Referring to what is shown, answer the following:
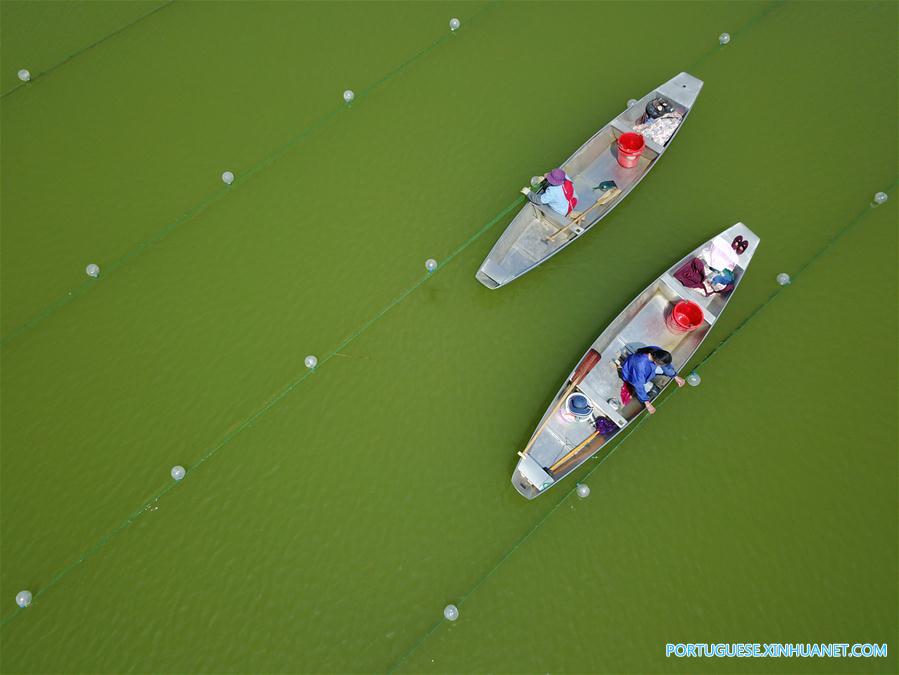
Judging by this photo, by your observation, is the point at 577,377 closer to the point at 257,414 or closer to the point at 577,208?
the point at 577,208

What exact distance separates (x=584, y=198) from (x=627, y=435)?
3196mm

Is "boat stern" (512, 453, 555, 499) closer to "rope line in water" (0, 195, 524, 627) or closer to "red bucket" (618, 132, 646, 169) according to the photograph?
"rope line in water" (0, 195, 524, 627)

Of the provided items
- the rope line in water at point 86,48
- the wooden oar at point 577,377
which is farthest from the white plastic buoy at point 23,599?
the rope line in water at point 86,48

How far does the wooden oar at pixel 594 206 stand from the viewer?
26.6 feet

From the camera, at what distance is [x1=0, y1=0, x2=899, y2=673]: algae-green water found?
689 cm

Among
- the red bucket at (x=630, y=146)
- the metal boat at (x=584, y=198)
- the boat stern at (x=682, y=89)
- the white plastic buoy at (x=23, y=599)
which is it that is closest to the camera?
the white plastic buoy at (x=23, y=599)

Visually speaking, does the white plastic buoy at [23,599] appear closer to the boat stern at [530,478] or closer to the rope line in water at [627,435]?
the rope line in water at [627,435]

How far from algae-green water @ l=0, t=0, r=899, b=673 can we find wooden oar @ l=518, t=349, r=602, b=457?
36 cm

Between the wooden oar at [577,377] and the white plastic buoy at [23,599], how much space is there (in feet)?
17.9

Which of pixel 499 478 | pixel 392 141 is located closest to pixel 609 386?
pixel 499 478

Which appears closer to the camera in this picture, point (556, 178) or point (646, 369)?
point (646, 369)

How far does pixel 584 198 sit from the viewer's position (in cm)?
862

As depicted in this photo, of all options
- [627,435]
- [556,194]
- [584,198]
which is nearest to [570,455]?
[627,435]

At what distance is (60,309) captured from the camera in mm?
8195
